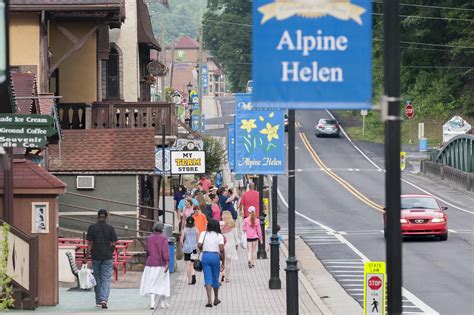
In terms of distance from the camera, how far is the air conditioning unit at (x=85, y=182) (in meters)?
31.7

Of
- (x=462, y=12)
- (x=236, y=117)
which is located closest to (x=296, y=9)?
(x=236, y=117)

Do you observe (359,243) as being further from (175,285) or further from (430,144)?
(430,144)

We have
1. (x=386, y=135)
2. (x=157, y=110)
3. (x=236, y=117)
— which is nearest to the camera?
(x=386, y=135)

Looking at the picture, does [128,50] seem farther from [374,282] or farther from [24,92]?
[374,282]

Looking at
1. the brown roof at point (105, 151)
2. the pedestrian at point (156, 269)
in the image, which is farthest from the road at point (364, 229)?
the brown roof at point (105, 151)

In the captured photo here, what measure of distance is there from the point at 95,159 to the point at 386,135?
76.2ft

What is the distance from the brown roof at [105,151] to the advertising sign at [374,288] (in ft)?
48.9

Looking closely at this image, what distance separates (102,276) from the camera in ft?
71.6

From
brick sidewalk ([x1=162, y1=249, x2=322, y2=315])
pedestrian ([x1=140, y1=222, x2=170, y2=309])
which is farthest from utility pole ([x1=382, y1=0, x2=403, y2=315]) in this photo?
pedestrian ([x1=140, y1=222, x2=170, y2=309])

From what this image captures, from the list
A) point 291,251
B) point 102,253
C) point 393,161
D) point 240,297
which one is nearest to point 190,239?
point 240,297

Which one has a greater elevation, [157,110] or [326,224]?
[157,110]

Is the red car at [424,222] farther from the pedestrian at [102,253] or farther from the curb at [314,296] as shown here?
the pedestrian at [102,253]

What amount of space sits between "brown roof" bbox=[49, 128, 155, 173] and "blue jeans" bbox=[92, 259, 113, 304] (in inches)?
395

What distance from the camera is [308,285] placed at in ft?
87.3
